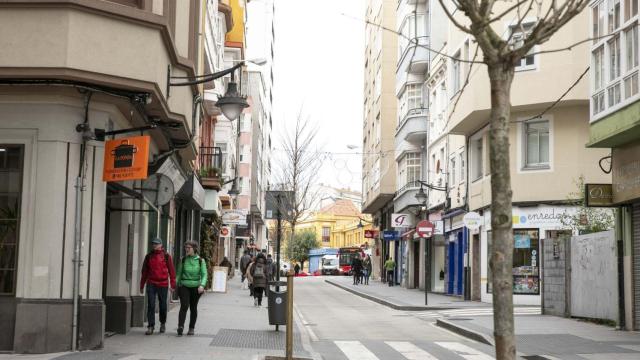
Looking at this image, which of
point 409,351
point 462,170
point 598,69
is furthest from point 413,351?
point 462,170

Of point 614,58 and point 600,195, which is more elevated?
point 614,58

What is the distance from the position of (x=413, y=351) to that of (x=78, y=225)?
6.03 m

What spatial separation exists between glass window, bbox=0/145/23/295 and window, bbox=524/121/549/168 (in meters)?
20.4

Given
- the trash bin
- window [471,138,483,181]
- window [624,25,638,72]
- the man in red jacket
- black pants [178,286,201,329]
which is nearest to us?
the trash bin

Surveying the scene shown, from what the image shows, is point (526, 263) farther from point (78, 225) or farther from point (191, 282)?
point (78, 225)

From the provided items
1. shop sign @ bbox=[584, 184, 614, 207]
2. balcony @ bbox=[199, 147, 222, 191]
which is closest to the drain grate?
shop sign @ bbox=[584, 184, 614, 207]

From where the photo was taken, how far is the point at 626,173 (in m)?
18.0

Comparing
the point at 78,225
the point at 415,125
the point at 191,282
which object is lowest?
the point at 191,282

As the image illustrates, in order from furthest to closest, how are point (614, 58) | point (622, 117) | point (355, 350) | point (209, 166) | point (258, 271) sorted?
point (209, 166)
point (258, 271)
point (614, 58)
point (622, 117)
point (355, 350)

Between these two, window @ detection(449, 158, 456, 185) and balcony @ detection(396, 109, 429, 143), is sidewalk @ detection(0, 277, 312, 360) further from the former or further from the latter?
balcony @ detection(396, 109, 429, 143)

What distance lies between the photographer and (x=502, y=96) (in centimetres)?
791

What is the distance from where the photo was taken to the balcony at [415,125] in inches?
1720

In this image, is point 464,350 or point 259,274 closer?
point 464,350

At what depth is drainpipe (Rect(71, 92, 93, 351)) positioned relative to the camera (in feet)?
40.6
